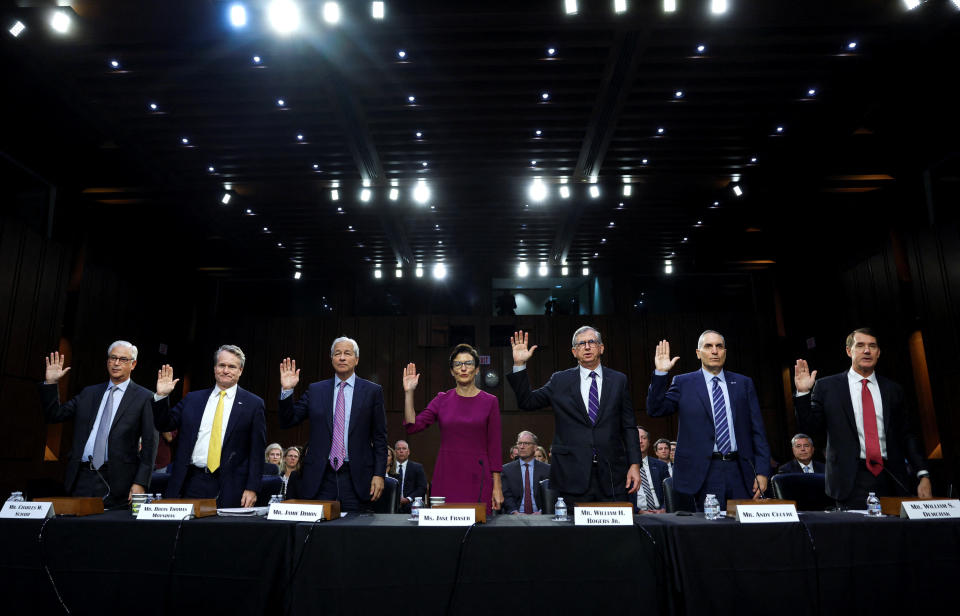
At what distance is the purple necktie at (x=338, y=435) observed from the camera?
3.11 meters

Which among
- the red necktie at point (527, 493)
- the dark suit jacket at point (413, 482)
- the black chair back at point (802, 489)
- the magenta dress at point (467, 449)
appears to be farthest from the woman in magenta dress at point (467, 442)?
the dark suit jacket at point (413, 482)

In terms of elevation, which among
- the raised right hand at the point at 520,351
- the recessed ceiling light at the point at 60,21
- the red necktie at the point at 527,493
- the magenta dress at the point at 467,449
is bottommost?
the red necktie at the point at 527,493

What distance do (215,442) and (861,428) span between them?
3.33 metres

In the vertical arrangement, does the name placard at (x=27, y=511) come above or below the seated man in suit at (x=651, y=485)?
above

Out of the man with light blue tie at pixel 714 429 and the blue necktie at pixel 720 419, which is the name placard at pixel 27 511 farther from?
the blue necktie at pixel 720 419

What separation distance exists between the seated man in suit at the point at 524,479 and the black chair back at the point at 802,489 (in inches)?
79.2

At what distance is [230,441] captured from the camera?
308 centimetres

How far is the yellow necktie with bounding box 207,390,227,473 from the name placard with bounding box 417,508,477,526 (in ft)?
4.95

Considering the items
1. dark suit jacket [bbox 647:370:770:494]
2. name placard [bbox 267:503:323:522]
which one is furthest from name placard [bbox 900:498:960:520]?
name placard [bbox 267:503:323:522]

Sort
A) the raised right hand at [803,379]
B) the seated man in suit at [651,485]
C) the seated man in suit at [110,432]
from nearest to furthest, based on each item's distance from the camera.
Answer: the raised right hand at [803,379], the seated man in suit at [110,432], the seated man in suit at [651,485]

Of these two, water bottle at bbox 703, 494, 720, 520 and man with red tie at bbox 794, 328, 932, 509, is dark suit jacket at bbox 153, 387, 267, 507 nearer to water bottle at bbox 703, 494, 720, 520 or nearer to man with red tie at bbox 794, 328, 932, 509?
water bottle at bbox 703, 494, 720, 520

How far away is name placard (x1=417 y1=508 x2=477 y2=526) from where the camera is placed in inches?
78.9

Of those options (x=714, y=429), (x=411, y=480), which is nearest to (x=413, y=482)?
(x=411, y=480)

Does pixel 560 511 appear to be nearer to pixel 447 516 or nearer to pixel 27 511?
pixel 447 516
